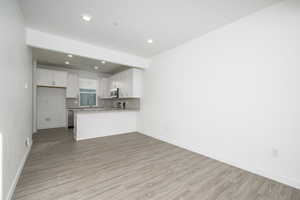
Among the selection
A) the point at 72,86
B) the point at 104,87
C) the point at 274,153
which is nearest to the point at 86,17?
the point at 274,153

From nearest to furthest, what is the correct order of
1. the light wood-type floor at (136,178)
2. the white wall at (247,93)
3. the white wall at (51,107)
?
1. the light wood-type floor at (136,178)
2. the white wall at (247,93)
3. the white wall at (51,107)

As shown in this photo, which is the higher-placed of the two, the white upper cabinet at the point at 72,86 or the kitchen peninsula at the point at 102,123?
the white upper cabinet at the point at 72,86

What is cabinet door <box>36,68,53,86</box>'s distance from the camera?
15.2 ft

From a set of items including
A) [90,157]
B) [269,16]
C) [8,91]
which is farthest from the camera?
[90,157]

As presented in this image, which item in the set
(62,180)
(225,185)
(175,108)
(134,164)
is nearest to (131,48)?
(175,108)

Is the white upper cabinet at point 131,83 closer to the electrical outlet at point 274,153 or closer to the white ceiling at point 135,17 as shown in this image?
the white ceiling at point 135,17

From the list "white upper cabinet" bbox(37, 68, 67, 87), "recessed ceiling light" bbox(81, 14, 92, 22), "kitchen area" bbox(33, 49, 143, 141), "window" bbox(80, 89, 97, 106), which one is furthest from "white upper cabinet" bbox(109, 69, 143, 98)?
"white upper cabinet" bbox(37, 68, 67, 87)

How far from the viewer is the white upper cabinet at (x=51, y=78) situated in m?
4.66

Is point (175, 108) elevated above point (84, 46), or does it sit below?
below

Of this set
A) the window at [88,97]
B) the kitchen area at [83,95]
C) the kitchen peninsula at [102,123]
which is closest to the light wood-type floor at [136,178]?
the kitchen peninsula at [102,123]

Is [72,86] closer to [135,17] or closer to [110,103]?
[110,103]

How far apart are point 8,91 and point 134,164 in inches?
82.6

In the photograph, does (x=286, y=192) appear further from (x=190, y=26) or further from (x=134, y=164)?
(x=190, y=26)

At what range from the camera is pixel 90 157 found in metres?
2.55
